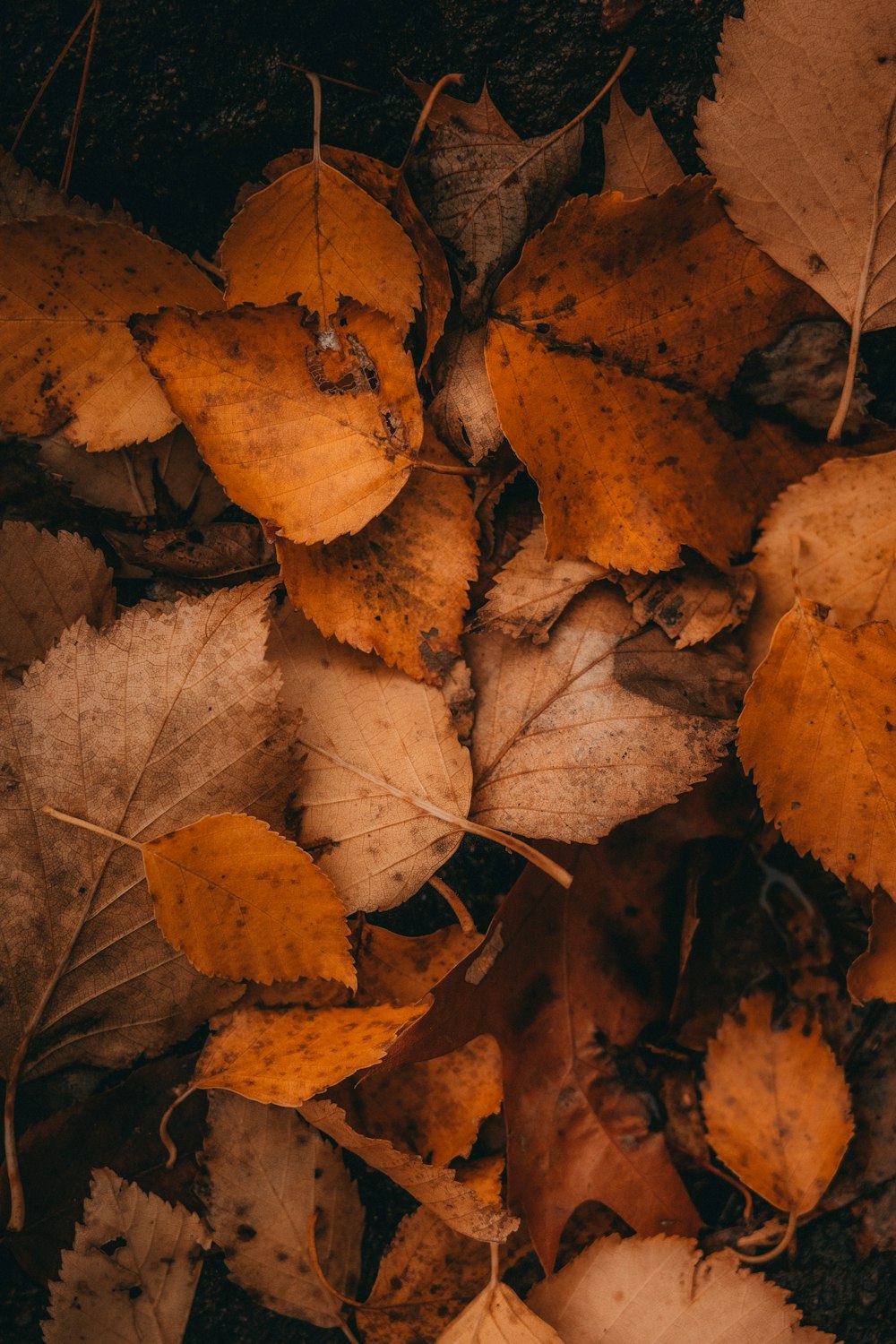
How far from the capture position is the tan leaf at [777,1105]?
1018 millimetres

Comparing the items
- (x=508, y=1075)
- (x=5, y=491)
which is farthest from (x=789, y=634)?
(x=5, y=491)

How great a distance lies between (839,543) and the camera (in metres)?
0.95

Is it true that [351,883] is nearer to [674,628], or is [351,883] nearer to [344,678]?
[344,678]

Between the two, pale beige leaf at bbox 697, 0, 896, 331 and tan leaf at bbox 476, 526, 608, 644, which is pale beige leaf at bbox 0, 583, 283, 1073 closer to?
tan leaf at bbox 476, 526, 608, 644

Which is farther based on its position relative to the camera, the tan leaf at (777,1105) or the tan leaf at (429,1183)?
the tan leaf at (777,1105)

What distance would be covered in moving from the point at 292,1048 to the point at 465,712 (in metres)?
0.41

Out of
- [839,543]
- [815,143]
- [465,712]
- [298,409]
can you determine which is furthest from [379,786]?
[815,143]

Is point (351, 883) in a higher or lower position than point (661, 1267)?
higher

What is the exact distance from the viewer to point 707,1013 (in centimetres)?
107

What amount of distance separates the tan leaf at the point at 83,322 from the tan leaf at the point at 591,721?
0.47 meters

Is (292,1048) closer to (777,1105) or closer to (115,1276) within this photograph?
(115,1276)

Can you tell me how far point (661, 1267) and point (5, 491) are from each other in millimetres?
1165

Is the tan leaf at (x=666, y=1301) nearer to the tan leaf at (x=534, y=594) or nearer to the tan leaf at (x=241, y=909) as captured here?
the tan leaf at (x=241, y=909)

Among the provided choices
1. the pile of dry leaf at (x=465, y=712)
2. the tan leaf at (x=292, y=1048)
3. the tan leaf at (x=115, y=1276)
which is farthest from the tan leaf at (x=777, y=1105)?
the tan leaf at (x=115, y=1276)
